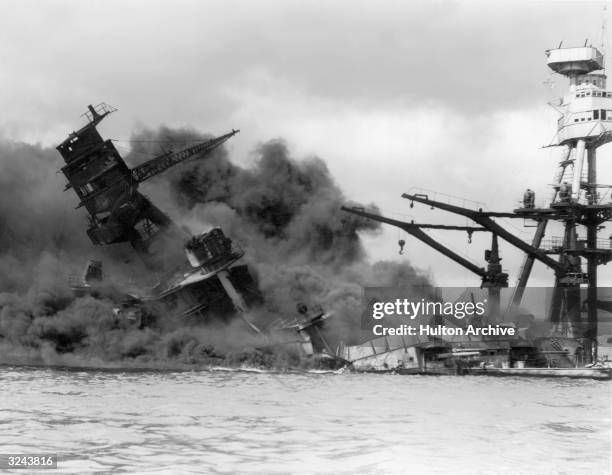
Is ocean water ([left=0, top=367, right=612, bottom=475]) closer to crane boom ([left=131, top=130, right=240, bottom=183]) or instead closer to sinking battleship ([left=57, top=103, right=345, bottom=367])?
sinking battleship ([left=57, top=103, right=345, bottom=367])

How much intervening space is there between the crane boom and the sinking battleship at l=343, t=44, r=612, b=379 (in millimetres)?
13139

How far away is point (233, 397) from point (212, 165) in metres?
50.1

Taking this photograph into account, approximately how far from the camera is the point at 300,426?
41.8 metres

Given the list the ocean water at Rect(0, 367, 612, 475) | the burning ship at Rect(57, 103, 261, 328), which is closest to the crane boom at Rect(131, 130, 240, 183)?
the burning ship at Rect(57, 103, 261, 328)

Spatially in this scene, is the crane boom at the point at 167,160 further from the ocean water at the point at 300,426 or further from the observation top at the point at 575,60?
the observation top at the point at 575,60

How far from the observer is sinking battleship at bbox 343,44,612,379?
80562 millimetres

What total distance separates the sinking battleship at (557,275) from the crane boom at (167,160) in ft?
43.1

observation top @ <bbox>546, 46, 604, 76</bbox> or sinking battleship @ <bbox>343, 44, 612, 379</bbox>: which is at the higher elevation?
observation top @ <bbox>546, 46, 604, 76</bbox>

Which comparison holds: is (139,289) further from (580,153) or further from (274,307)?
(580,153)

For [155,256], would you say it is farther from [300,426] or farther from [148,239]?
[300,426]

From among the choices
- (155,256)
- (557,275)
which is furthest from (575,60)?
(155,256)

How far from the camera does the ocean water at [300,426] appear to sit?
33719 millimetres

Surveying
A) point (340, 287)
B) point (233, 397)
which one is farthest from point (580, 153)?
point (233, 397)

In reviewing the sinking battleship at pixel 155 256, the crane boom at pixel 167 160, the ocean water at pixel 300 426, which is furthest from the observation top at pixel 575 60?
the ocean water at pixel 300 426
